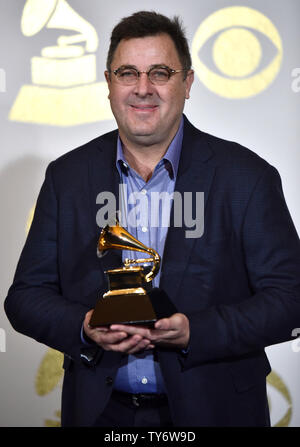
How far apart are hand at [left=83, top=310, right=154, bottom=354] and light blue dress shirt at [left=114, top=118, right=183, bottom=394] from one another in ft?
0.49

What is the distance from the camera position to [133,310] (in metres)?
1.77

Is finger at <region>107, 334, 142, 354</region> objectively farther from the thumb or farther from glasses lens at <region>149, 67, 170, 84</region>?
glasses lens at <region>149, 67, 170, 84</region>

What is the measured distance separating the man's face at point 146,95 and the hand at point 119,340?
2.20 ft

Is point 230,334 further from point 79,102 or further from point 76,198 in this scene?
point 79,102

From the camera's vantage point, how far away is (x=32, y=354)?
10.7 ft

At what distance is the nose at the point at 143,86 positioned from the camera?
2074 mm

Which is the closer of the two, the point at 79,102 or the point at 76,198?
the point at 76,198

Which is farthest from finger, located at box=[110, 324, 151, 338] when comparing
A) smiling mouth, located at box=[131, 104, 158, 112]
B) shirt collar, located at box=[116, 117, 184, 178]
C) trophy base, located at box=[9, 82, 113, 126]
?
trophy base, located at box=[9, 82, 113, 126]

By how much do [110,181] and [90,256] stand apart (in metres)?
0.25

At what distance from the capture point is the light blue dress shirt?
1.95 metres

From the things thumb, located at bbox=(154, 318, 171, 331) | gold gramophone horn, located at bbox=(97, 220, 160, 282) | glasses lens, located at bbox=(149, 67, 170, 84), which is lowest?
thumb, located at bbox=(154, 318, 171, 331)

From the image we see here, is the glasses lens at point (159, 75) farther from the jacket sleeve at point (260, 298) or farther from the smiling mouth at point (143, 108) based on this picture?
the jacket sleeve at point (260, 298)

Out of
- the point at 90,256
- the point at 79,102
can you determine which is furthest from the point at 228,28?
the point at 90,256

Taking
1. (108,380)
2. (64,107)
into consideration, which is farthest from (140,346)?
(64,107)
